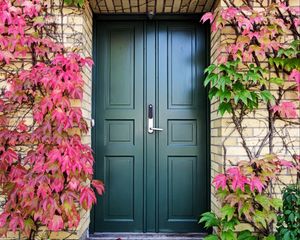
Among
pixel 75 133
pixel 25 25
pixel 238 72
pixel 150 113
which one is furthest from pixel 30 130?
pixel 238 72

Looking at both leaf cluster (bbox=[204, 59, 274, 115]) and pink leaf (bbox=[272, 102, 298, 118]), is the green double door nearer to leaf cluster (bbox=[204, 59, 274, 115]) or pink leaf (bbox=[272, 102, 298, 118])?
leaf cluster (bbox=[204, 59, 274, 115])

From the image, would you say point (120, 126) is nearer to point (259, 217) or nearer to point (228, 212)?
point (228, 212)

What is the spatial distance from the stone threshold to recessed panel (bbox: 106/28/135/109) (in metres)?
1.17

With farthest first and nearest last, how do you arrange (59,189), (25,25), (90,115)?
(90,115) < (25,25) < (59,189)

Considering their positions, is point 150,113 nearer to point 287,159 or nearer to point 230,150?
point 230,150

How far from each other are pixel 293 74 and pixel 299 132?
1.52 ft

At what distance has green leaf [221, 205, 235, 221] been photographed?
2.40 metres

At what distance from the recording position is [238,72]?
8.57 feet

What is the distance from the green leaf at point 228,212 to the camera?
2.40m

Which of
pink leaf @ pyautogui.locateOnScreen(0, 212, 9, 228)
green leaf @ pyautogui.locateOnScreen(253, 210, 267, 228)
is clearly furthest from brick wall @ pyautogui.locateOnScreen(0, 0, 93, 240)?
green leaf @ pyautogui.locateOnScreen(253, 210, 267, 228)

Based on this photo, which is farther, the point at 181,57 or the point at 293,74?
the point at 181,57

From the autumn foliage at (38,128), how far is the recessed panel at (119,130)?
1.79 ft

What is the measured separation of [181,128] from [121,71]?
0.77 metres

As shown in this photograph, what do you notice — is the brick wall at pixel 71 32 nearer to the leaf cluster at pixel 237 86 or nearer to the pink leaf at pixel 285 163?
the leaf cluster at pixel 237 86
